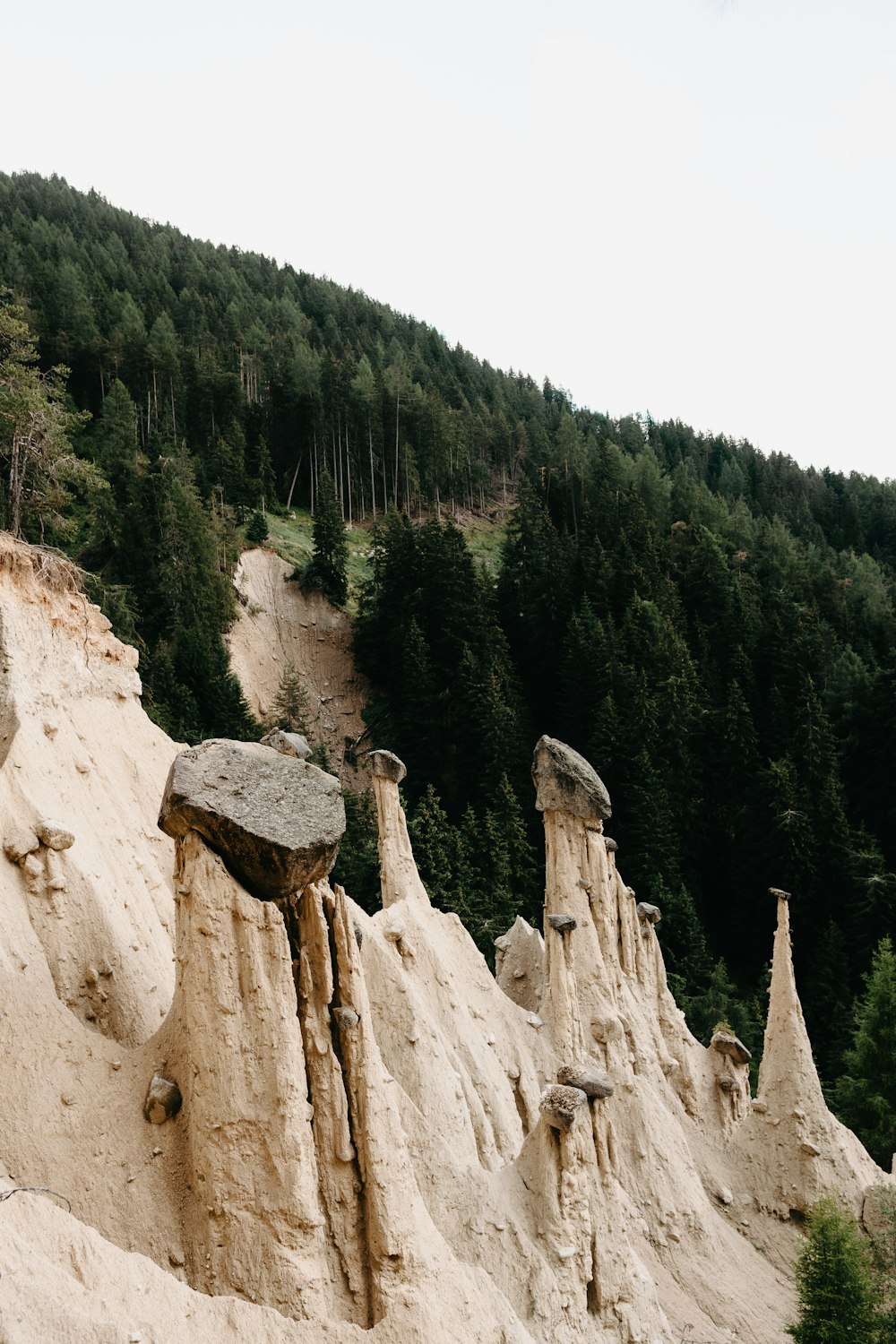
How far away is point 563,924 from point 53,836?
1012 centimetres

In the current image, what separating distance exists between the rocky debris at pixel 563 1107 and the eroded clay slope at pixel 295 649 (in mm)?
38073

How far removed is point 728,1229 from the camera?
55.0 ft

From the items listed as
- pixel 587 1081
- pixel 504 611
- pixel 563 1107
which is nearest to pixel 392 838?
pixel 587 1081

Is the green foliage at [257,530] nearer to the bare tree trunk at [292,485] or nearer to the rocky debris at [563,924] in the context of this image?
the bare tree trunk at [292,485]

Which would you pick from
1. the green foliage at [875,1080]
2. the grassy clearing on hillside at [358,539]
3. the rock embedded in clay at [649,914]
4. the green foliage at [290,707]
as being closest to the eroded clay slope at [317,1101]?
the rock embedded in clay at [649,914]

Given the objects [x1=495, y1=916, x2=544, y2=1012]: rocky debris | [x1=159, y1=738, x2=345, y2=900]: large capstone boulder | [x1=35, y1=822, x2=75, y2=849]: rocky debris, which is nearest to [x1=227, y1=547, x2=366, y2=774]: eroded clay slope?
[x1=495, y1=916, x2=544, y2=1012]: rocky debris

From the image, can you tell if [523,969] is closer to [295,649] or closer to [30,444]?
[30,444]

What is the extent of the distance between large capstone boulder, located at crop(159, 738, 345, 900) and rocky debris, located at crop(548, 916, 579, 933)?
9647 mm

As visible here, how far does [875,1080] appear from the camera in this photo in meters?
26.5

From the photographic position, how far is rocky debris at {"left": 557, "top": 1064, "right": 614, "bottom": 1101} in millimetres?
11625

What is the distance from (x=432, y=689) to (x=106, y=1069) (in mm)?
40762

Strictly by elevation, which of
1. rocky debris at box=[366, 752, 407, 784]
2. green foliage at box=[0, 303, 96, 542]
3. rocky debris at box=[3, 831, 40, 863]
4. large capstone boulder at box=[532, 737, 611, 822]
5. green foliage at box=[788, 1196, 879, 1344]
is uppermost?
green foliage at box=[0, 303, 96, 542]

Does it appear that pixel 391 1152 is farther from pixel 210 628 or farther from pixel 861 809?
pixel 861 809

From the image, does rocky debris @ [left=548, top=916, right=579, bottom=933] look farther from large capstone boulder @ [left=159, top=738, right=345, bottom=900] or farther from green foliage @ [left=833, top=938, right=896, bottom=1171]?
green foliage @ [left=833, top=938, right=896, bottom=1171]
